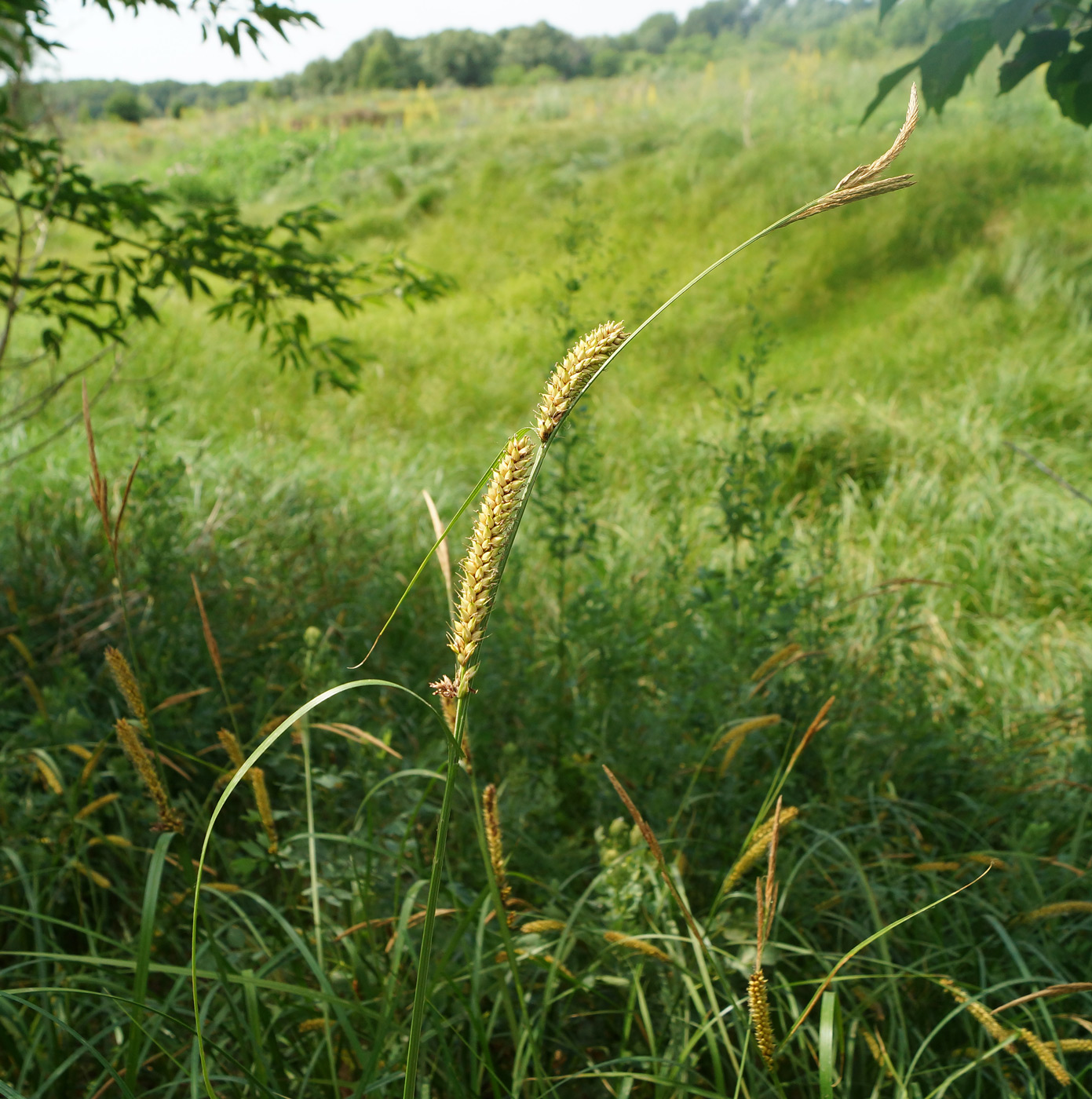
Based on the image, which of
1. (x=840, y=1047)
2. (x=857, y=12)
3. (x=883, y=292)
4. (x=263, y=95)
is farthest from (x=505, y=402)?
(x=263, y=95)

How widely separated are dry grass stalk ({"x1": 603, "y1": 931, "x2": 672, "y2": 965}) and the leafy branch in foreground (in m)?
2.08

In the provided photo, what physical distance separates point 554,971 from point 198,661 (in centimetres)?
179

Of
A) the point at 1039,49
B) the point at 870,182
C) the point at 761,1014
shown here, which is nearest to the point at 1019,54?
the point at 1039,49

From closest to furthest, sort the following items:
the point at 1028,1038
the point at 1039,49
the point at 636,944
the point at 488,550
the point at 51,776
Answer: the point at 488,550
the point at 1028,1038
the point at 636,944
the point at 51,776
the point at 1039,49

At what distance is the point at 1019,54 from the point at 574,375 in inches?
89.9

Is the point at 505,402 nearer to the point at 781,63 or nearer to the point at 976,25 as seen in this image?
the point at 976,25

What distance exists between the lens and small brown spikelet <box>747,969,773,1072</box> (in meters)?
0.85

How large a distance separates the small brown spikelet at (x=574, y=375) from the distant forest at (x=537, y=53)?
16429mm

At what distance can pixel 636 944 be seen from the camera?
52.2 inches

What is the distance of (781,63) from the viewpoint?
15.3 m

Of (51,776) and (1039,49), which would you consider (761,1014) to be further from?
(1039,49)

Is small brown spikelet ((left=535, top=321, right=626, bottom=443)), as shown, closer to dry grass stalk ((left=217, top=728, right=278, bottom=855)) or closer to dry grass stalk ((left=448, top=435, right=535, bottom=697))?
dry grass stalk ((left=448, top=435, right=535, bottom=697))

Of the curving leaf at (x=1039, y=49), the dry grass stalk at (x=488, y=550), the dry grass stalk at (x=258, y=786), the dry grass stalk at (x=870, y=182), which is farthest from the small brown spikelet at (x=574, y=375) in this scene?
the curving leaf at (x=1039, y=49)

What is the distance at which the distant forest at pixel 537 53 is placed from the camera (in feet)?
55.3
